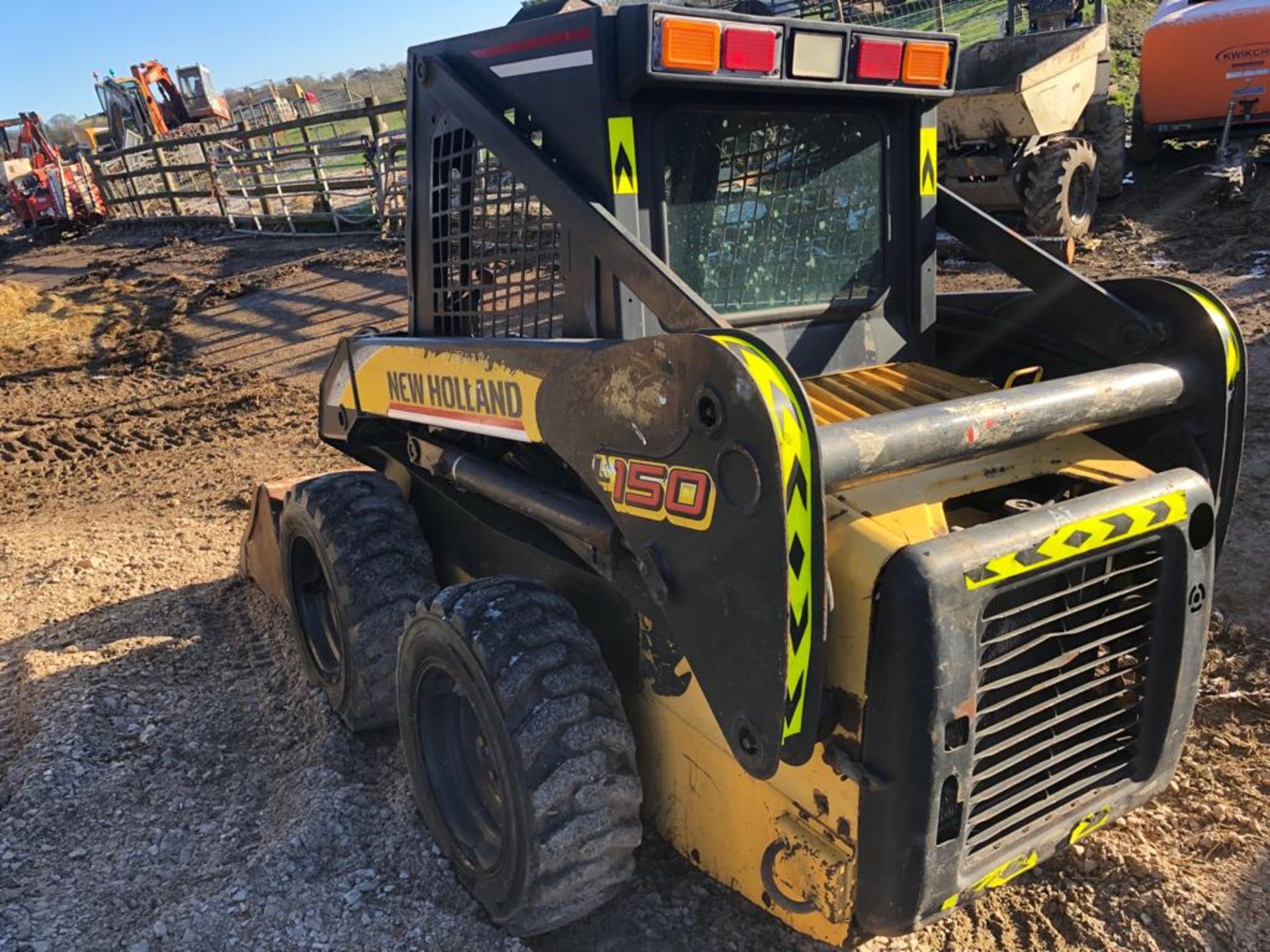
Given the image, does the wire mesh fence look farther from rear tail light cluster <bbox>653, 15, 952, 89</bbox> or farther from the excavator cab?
rear tail light cluster <bbox>653, 15, 952, 89</bbox>

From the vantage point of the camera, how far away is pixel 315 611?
13.2 ft

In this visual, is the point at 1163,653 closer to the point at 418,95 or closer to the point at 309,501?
the point at 418,95

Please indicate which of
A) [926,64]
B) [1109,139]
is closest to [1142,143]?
[1109,139]

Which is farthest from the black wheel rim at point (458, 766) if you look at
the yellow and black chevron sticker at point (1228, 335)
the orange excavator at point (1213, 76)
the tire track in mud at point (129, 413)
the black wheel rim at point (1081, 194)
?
the orange excavator at point (1213, 76)

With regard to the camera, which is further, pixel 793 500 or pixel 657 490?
pixel 657 490

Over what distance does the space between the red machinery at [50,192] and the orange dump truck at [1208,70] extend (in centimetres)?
2095

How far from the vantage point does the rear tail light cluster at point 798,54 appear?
2223mm

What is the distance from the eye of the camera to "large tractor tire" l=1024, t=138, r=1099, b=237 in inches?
397

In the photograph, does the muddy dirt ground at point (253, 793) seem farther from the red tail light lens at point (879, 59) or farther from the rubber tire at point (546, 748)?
the red tail light lens at point (879, 59)

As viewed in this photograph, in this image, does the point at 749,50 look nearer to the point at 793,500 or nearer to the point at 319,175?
the point at 793,500

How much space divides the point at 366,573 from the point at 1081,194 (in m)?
9.97

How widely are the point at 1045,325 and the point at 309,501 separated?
256 cm

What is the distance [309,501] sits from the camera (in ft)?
11.9

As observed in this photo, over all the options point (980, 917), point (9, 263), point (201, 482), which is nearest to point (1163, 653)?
point (980, 917)
